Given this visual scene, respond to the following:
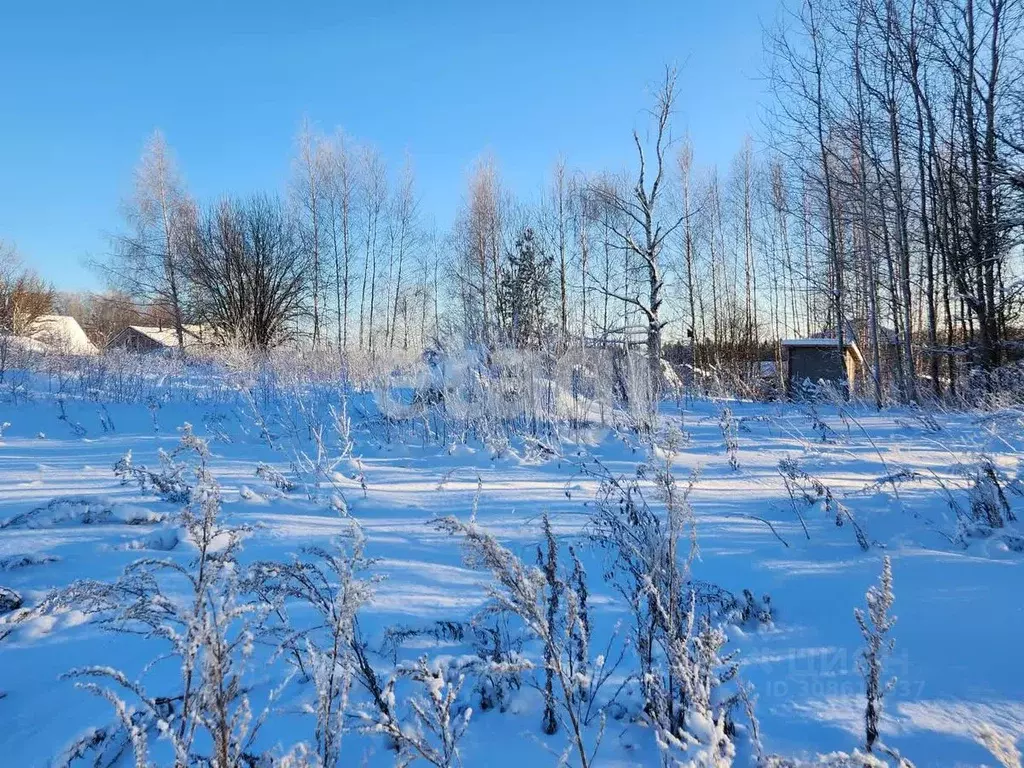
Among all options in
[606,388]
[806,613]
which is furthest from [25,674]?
[606,388]

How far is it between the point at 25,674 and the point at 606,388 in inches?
193

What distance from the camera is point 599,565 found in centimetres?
236

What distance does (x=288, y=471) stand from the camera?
161 inches

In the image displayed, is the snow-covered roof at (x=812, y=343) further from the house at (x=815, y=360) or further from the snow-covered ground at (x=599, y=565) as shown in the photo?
the snow-covered ground at (x=599, y=565)

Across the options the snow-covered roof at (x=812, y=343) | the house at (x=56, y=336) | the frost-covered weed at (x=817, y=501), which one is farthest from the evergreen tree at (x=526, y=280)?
the frost-covered weed at (x=817, y=501)

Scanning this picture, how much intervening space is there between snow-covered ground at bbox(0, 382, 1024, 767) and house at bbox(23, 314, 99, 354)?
395 inches

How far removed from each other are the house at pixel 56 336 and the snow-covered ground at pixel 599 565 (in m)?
10.0

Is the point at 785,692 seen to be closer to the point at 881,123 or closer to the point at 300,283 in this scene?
the point at 881,123

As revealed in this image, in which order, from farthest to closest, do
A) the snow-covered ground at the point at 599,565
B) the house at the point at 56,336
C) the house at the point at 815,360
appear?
the house at the point at 815,360
the house at the point at 56,336
the snow-covered ground at the point at 599,565

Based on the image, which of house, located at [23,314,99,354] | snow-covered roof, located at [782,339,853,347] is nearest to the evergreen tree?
snow-covered roof, located at [782,339,853,347]

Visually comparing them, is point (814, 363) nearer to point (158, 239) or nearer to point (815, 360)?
point (815, 360)

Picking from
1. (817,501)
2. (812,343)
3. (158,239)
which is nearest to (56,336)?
(158,239)

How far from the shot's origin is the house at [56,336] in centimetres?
1251

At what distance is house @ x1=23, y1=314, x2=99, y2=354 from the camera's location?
492 inches
